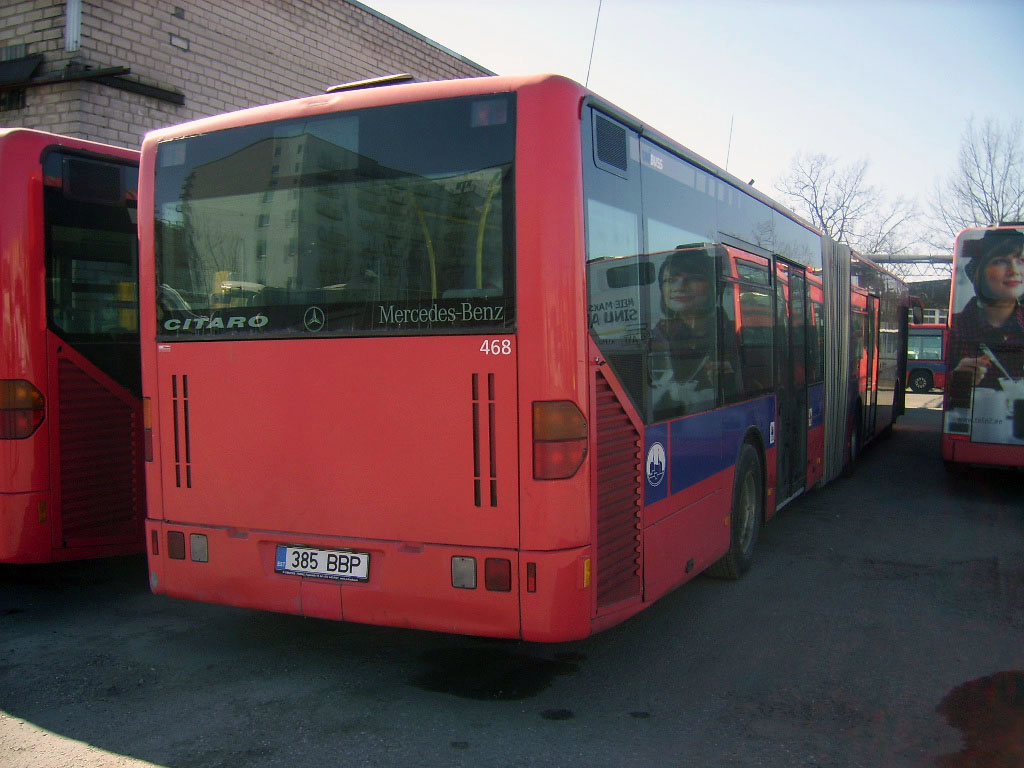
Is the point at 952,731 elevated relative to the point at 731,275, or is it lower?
lower

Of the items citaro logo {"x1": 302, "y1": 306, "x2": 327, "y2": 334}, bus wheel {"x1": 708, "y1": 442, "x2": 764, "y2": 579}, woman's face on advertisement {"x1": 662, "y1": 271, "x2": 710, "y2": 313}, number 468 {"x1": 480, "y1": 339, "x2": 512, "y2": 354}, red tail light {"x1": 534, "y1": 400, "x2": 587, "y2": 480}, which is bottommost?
bus wheel {"x1": 708, "y1": 442, "x2": 764, "y2": 579}

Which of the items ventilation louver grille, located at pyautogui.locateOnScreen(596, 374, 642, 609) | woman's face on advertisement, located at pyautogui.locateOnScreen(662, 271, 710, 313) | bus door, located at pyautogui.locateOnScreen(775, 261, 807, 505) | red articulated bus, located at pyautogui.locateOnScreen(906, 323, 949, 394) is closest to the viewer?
ventilation louver grille, located at pyautogui.locateOnScreen(596, 374, 642, 609)

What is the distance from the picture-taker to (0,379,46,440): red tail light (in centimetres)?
556

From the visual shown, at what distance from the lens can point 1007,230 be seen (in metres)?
10.4

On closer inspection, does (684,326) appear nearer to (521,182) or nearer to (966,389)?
(521,182)

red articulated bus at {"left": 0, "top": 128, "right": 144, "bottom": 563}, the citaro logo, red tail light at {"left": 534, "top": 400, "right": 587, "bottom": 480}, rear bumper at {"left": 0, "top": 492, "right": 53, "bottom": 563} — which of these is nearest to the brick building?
red articulated bus at {"left": 0, "top": 128, "right": 144, "bottom": 563}

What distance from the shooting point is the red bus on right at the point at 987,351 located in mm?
10305

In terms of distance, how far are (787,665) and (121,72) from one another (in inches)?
361

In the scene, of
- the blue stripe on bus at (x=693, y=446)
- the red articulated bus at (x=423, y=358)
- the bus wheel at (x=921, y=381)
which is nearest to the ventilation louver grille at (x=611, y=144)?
the red articulated bus at (x=423, y=358)

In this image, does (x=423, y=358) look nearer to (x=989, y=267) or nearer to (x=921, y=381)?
(x=989, y=267)

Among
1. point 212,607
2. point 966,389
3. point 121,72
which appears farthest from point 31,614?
point 966,389

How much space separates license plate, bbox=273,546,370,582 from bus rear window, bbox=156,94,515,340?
43.0 inches

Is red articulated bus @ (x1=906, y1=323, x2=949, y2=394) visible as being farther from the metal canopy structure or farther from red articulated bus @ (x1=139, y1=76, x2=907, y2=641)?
red articulated bus @ (x1=139, y1=76, x2=907, y2=641)

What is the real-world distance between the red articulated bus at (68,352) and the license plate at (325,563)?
2.09m
